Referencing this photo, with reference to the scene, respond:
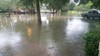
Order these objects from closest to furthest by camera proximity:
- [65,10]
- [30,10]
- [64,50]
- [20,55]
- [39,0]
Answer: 1. [20,55]
2. [64,50]
3. [39,0]
4. [30,10]
5. [65,10]

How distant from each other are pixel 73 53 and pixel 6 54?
3046 millimetres

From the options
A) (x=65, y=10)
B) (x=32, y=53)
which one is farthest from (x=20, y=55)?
(x=65, y=10)

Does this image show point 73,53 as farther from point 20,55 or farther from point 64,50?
point 20,55

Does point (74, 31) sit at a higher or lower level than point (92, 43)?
lower

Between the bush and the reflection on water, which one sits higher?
the bush

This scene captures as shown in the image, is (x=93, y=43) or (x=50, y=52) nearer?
(x=93, y=43)

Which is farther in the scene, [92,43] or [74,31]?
[74,31]

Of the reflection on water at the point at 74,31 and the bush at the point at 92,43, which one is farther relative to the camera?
the reflection on water at the point at 74,31

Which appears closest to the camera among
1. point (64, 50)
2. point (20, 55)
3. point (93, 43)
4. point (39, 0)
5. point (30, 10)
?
point (93, 43)

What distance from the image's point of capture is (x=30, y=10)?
2657 inches

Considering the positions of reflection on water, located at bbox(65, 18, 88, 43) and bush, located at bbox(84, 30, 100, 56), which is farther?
reflection on water, located at bbox(65, 18, 88, 43)

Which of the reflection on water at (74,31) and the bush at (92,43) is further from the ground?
the bush at (92,43)

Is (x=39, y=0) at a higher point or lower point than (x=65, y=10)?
higher

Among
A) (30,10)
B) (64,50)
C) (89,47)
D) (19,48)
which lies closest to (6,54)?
(19,48)
